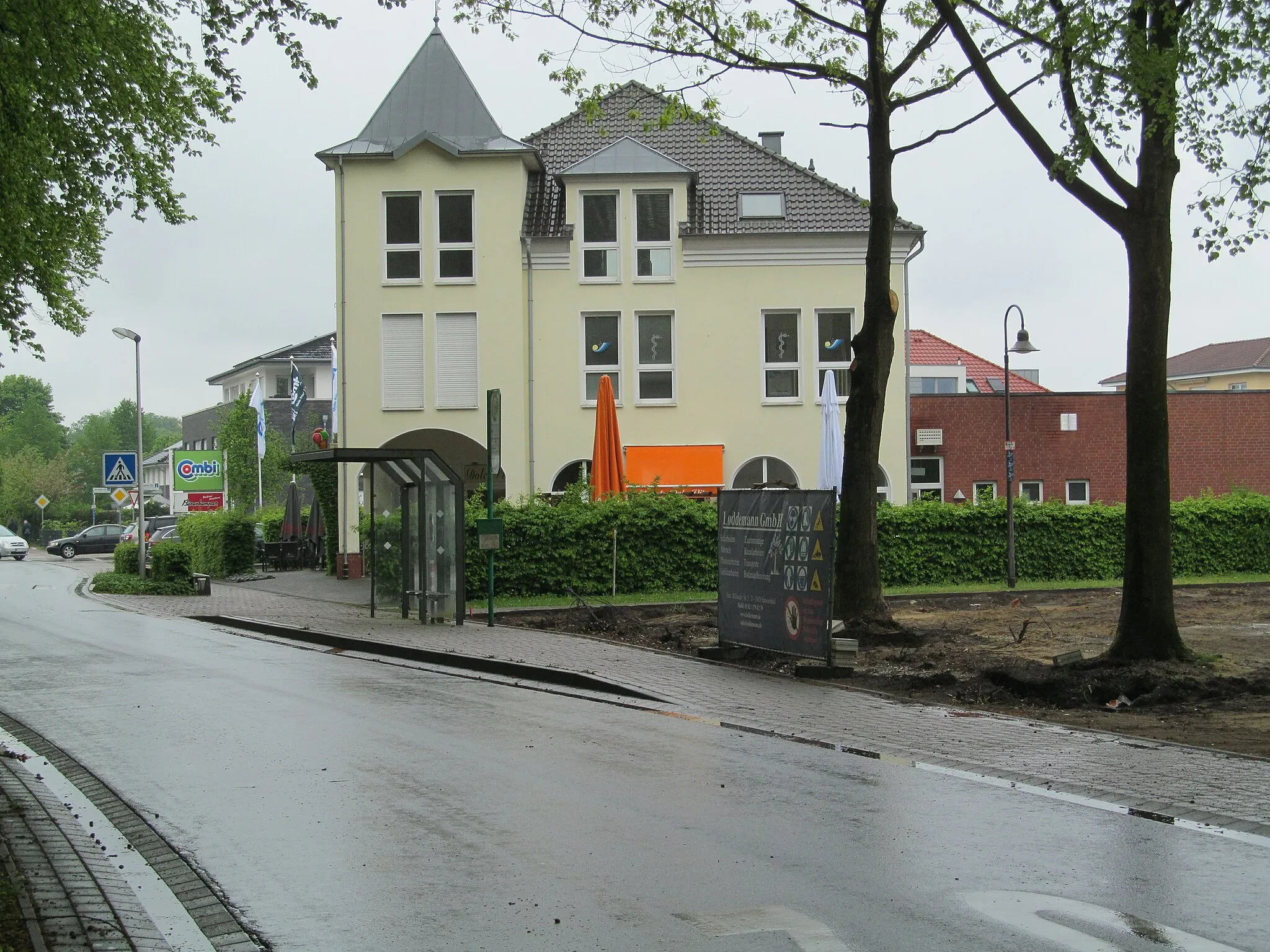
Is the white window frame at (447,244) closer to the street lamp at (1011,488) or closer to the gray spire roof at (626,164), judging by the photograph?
the gray spire roof at (626,164)

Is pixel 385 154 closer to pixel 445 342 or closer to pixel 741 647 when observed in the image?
pixel 445 342

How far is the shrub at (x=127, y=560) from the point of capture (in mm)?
36562

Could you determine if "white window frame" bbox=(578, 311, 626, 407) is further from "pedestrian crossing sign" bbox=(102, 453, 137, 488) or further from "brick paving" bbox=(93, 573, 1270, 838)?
"brick paving" bbox=(93, 573, 1270, 838)

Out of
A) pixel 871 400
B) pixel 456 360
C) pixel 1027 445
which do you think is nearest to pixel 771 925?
pixel 871 400

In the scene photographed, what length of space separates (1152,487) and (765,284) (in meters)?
21.4

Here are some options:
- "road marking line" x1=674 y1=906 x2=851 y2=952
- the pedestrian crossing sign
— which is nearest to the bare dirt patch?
"road marking line" x1=674 y1=906 x2=851 y2=952

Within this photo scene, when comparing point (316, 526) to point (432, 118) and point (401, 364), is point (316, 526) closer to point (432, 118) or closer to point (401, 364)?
point (401, 364)

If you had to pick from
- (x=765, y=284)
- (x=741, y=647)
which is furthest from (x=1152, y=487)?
(x=765, y=284)

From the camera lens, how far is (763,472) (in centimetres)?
3338

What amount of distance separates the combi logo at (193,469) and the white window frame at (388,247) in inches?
667

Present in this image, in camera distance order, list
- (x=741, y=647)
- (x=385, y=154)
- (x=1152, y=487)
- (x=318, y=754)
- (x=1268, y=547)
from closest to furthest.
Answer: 1. (x=318, y=754)
2. (x=1152, y=487)
3. (x=741, y=647)
4. (x=1268, y=547)
5. (x=385, y=154)

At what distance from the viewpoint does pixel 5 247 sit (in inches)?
533

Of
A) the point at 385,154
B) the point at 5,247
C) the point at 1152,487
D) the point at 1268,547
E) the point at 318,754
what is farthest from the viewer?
the point at 385,154

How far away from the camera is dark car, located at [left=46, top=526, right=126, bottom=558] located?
6288 cm
